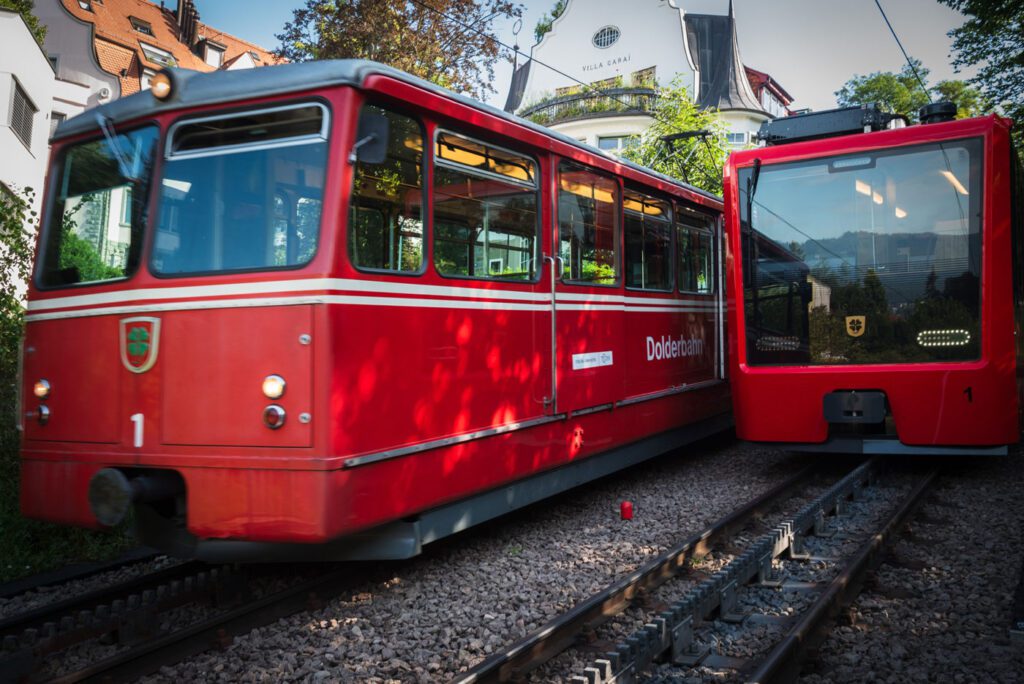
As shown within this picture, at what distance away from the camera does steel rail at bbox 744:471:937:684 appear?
3.65 m

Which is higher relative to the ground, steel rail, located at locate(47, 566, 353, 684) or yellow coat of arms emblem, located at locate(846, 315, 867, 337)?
yellow coat of arms emblem, located at locate(846, 315, 867, 337)

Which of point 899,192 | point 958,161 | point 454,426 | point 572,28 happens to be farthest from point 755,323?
point 572,28

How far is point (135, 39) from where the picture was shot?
113 feet

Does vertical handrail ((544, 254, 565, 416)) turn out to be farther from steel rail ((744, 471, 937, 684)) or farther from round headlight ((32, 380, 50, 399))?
round headlight ((32, 380, 50, 399))

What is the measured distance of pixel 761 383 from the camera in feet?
25.6

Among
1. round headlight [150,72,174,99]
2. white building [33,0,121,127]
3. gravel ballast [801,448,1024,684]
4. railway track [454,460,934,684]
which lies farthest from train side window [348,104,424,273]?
white building [33,0,121,127]

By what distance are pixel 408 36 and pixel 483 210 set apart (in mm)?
11911

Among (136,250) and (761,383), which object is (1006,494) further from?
(136,250)

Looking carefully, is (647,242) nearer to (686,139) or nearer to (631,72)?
(686,139)

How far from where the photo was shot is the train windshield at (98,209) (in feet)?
15.4

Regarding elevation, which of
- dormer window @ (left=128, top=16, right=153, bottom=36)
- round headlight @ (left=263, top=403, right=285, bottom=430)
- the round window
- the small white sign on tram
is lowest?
round headlight @ (left=263, top=403, right=285, bottom=430)

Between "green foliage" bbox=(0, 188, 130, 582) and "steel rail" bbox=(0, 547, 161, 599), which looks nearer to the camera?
"steel rail" bbox=(0, 547, 161, 599)

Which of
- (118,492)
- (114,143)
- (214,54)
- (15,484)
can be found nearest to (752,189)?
(114,143)

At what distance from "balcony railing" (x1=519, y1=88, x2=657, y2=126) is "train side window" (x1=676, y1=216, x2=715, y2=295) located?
2441cm
